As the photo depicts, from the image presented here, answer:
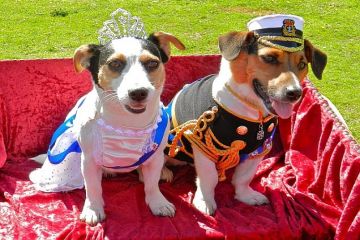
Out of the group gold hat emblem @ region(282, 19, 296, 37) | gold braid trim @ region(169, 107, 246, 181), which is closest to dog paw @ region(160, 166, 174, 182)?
gold braid trim @ region(169, 107, 246, 181)

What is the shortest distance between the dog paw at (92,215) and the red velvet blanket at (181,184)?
42 mm

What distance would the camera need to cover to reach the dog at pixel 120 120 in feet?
9.55

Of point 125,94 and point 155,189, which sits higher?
point 125,94

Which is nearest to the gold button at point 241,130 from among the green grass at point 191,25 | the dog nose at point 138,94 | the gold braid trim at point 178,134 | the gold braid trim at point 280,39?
the gold braid trim at point 178,134

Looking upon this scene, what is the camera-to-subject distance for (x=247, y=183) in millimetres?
3629

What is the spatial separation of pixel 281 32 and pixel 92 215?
1599 mm

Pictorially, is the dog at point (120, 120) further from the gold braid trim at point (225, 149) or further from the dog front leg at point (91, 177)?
the gold braid trim at point (225, 149)

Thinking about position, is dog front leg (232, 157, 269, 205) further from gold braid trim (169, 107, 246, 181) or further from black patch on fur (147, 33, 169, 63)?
black patch on fur (147, 33, 169, 63)

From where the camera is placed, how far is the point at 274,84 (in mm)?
3061

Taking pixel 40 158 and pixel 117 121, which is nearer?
pixel 117 121

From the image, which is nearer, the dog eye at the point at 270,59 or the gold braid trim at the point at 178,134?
the dog eye at the point at 270,59

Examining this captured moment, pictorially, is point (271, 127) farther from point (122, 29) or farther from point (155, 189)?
point (122, 29)

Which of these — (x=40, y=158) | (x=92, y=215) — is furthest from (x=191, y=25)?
(x=92, y=215)

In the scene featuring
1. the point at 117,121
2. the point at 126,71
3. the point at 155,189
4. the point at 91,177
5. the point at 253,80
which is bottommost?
the point at 155,189
